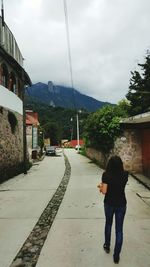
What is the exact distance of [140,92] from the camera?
132 feet

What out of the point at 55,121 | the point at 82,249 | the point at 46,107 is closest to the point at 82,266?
the point at 82,249

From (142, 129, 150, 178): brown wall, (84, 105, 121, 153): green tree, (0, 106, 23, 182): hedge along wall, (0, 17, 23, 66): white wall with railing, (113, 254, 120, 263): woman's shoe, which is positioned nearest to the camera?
(113, 254, 120, 263): woman's shoe

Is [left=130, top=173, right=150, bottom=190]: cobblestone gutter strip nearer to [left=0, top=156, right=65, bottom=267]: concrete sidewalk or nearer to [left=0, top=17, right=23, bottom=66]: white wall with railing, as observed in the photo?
[left=0, top=156, right=65, bottom=267]: concrete sidewalk

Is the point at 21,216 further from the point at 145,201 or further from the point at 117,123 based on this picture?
the point at 117,123

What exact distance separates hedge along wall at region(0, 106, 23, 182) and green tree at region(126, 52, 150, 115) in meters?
19.6

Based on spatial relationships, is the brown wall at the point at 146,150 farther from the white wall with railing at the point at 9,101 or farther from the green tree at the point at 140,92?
the green tree at the point at 140,92

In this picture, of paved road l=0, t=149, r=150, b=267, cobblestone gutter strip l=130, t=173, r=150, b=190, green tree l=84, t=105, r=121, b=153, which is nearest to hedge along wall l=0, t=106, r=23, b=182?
paved road l=0, t=149, r=150, b=267

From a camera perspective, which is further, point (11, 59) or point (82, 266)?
point (11, 59)

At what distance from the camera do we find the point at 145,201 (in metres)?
10.7

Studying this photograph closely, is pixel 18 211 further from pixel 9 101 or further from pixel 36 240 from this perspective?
pixel 9 101

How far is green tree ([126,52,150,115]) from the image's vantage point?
38400 millimetres

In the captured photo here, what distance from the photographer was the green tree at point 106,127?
19375 millimetres

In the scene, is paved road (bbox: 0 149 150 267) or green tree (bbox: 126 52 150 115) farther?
green tree (bbox: 126 52 150 115)

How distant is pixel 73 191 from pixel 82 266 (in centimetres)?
788
